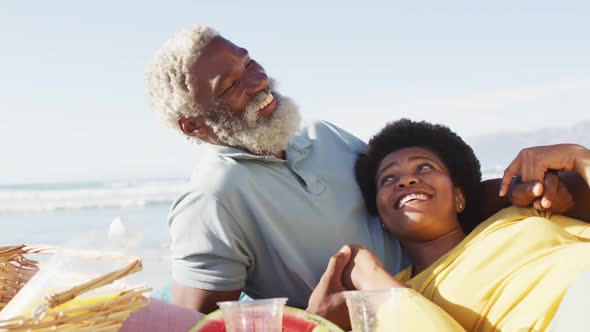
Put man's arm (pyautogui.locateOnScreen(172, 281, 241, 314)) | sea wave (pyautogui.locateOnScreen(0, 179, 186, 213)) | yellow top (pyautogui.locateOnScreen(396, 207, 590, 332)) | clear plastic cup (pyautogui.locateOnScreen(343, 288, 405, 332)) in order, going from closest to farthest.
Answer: clear plastic cup (pyautogui.locateOnScreen(343, 288, 405, 332)), yellow top (pyautogui.locateOnScreen(396, 207, 590, 332)), man's arm (pyautogui.locateOnScreen(172, 281, 241, 314)), sea wave (pyautogui.locateOnScreen(0, 179, 186, 213))

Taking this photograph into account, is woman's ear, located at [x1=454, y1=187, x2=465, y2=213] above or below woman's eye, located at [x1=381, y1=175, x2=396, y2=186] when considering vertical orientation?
below

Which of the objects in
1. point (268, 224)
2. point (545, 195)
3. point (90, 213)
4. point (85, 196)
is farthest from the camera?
point (85, 196)

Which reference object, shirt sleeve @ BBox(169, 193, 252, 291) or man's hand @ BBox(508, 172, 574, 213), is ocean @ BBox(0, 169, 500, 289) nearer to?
shirt sleeve @ BBox(169, 193, 252, 291)

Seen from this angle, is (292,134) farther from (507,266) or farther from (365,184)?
(507,266)

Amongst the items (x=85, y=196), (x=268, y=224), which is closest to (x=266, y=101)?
(x=268, y=224)

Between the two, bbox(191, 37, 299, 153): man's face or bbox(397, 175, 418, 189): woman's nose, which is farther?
bbox(191, 37, 299, 153): man's face

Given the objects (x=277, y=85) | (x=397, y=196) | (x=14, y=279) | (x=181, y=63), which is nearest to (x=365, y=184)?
(x=397, y=196)

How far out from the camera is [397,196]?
3.27m

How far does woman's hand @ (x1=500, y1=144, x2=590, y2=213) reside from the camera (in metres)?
3.17

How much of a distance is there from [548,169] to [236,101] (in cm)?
149

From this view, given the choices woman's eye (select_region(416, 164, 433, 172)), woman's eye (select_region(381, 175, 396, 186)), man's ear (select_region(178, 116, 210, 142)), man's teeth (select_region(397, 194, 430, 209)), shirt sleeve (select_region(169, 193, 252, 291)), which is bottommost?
shirt sleeve (select_region(169, 193, 252, 291))

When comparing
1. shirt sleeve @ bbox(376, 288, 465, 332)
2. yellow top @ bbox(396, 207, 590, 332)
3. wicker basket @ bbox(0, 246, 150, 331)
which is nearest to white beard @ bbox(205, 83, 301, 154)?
yellow top @ bbox(396, 207, 590, 332)

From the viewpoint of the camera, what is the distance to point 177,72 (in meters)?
3.61

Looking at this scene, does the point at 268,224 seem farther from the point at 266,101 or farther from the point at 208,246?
the point at 266,101
